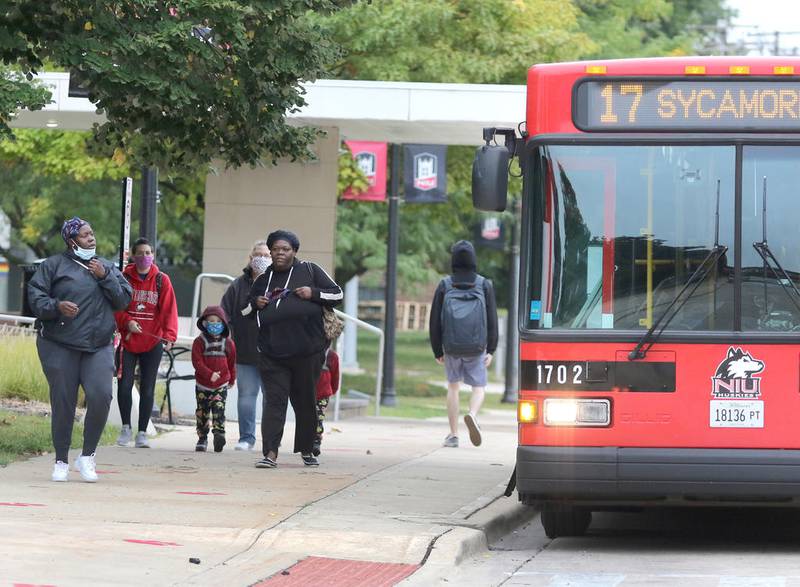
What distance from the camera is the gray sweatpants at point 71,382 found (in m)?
11.0

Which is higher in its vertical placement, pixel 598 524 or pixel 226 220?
pixel 226 220

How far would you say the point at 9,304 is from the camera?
121 feet

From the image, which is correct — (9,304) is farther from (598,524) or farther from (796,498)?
(796,498)

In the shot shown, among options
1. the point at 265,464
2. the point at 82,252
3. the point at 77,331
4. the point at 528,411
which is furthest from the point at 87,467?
the point at 528,411

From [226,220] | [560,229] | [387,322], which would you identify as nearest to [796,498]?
[560,229]

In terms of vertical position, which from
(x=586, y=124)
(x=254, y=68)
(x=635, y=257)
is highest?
(x=254, y=68)

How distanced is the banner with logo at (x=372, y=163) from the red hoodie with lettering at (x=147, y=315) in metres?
10.8

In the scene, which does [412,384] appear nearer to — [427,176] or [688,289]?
[427,176]

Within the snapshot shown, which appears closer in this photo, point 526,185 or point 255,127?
point 526,185

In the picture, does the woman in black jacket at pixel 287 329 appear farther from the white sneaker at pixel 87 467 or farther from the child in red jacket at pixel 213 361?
the white sneaker at pixel 87 467

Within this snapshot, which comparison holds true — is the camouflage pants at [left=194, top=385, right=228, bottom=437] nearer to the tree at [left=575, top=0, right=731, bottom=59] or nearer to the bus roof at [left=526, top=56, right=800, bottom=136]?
the bus roof at [left=526, top=56, right=800, bottom=136]

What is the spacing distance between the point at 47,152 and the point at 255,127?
13125mm

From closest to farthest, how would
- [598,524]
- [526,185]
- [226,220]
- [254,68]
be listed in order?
[526,185] → [598,524] → [254,68] → [226,220]

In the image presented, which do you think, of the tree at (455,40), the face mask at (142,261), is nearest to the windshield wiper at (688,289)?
the face mask at (142,261)
